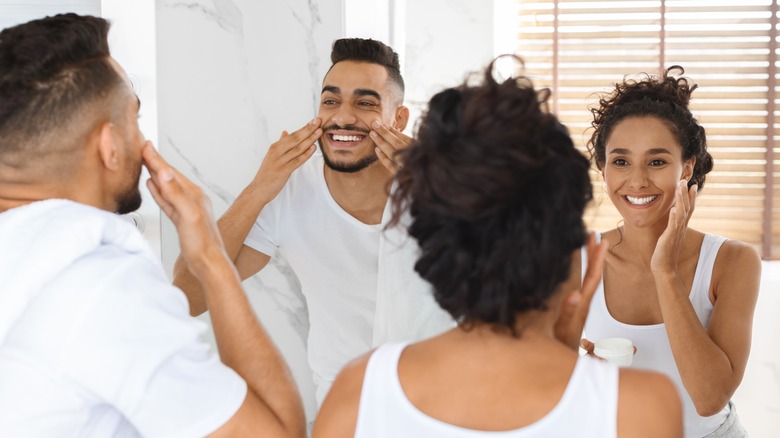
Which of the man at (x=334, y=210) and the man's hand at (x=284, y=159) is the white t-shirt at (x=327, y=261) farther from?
the man's hand at (x=284, y=159)

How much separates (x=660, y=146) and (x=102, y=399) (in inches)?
50.4

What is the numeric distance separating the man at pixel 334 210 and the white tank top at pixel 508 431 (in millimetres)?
839

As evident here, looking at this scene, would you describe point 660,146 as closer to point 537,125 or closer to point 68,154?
point 537,125

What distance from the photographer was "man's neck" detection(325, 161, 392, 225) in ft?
5.73

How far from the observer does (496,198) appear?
73 cm

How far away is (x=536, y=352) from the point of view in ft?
2.59

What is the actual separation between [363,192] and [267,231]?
0.24m

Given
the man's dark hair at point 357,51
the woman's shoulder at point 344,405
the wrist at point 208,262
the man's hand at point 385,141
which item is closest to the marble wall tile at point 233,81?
the man's dark hair at point 357,51

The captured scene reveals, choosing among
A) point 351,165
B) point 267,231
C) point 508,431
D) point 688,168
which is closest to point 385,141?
point 351,165

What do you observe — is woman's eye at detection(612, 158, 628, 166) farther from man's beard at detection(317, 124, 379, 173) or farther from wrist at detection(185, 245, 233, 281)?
wrist at detection(185, 245, 233, 281)

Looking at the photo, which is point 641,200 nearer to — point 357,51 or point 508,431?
point 357,51

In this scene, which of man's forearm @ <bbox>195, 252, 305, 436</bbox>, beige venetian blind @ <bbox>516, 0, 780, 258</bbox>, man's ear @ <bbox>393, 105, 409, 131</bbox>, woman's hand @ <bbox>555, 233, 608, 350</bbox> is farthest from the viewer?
beige venetian blind @ <bbox>516, 0, 780, 258</bbox>

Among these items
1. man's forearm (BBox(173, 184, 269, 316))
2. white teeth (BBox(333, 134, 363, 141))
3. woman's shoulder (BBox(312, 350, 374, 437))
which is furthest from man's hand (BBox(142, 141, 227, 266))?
white teeth (BBox(333, 134, 363, 141))

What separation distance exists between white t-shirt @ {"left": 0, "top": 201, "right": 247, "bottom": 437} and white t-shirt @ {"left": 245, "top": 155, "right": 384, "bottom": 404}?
84cm
